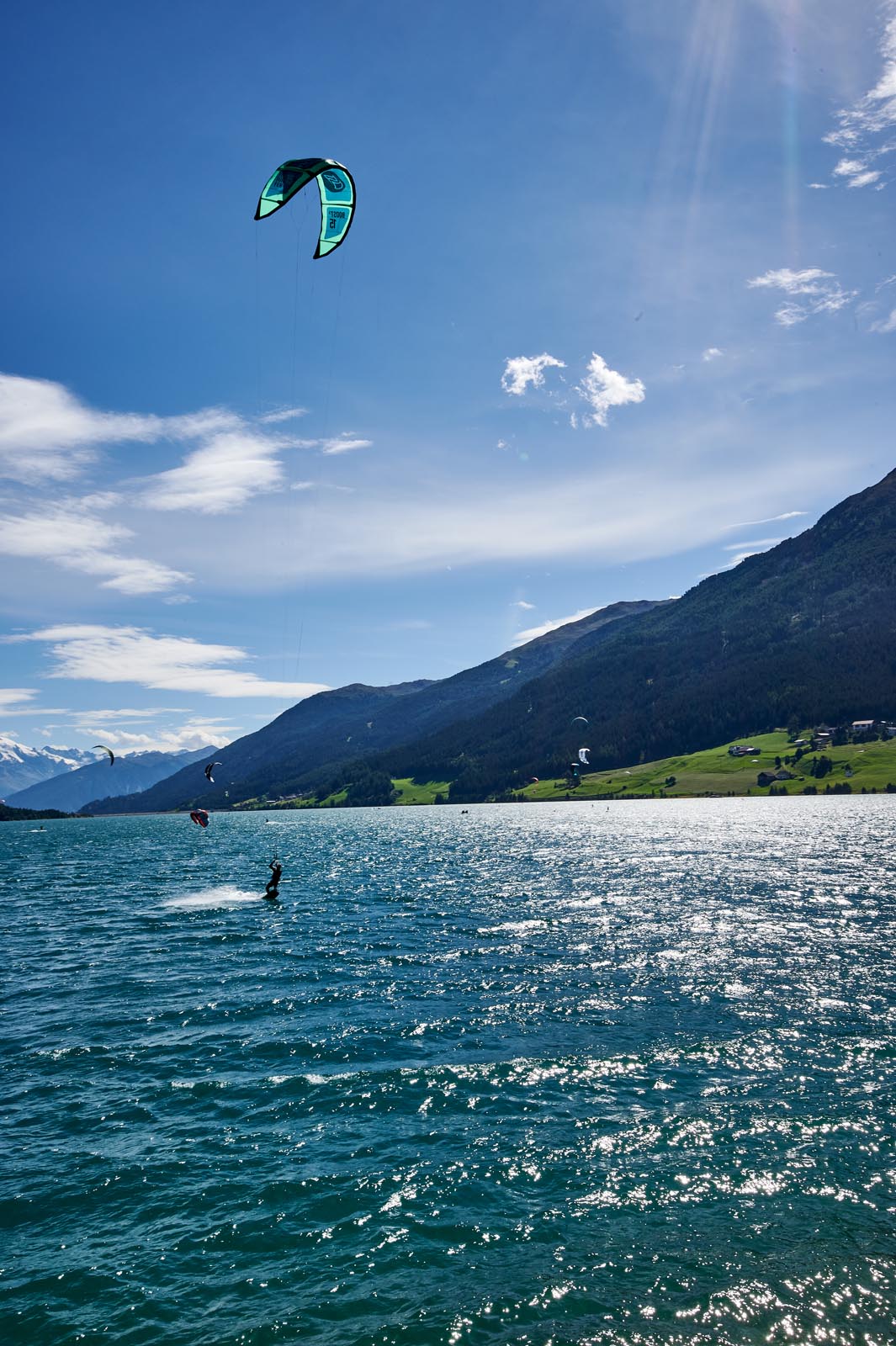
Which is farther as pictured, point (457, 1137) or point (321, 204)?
point (321, 204)

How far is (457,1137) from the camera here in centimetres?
2419

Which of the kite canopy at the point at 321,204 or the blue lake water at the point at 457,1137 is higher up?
the kite canopy at the point at 321,204

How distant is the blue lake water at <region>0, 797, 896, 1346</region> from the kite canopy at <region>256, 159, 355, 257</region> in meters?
38.5

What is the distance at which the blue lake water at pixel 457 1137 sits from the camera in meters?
16.8

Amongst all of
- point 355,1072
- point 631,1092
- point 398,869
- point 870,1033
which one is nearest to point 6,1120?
point 355,1072

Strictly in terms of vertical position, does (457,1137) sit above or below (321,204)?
below

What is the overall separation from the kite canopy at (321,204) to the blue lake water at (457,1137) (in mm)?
38501

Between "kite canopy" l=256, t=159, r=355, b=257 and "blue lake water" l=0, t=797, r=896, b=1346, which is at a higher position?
"kite canopy" l=256, t=159, r=355, b=257

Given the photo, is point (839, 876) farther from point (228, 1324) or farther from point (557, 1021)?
point (228, 1324)

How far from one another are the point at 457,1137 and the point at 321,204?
146 feet

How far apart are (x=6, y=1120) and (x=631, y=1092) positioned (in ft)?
75.6

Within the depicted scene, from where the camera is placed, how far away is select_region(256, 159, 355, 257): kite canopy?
3694cm

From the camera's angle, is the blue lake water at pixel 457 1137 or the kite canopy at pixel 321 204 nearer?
the blue lake water at pixel 457 1137

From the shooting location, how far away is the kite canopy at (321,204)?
Result: 121 ft
